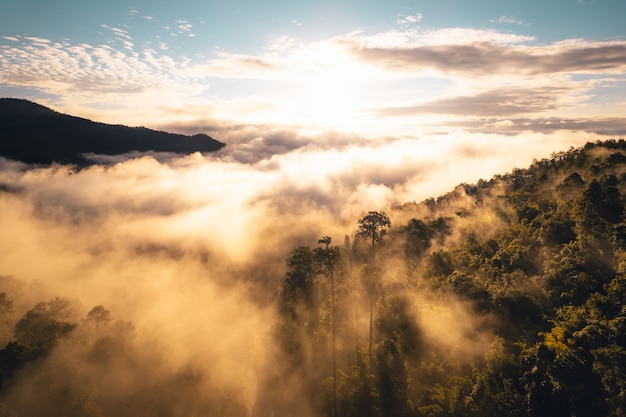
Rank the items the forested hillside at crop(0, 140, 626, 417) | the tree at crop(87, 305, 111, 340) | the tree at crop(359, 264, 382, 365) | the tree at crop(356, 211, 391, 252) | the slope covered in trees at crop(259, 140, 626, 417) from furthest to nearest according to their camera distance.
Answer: the tree at crop(356, 211, 391, 252) < the tree at crop(87, 305, 111, 340) < the tree at crop(359, 264, 382, 365) < the forested hillside at crop(0, 140, 626, 417) < the slope covered in trees at crop(259, 140, 626, 417)

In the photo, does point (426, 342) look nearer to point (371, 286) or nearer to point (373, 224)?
point (371, 286)

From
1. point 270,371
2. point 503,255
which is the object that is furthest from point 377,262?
point 270,371

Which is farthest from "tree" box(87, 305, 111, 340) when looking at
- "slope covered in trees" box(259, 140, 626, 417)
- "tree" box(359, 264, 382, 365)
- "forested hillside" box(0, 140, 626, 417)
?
"tree" box(359, 264, 382, 365)

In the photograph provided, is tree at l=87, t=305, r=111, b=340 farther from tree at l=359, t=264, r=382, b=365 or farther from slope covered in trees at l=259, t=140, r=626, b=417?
tree at l=359, t=264, r=382, b=365

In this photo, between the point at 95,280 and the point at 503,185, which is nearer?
the point at 503,185

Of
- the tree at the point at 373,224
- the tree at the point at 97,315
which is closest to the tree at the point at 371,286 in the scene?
the tree at the point at 373,224

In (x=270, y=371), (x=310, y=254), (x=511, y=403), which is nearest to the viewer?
(x=511, y=403)

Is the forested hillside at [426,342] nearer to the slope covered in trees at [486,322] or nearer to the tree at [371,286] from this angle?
the slope covered in trees at [486,322]

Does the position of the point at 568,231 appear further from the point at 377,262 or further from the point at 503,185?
the point at 503,185

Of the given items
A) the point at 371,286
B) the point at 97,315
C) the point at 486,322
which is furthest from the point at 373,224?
the point at 97,315
